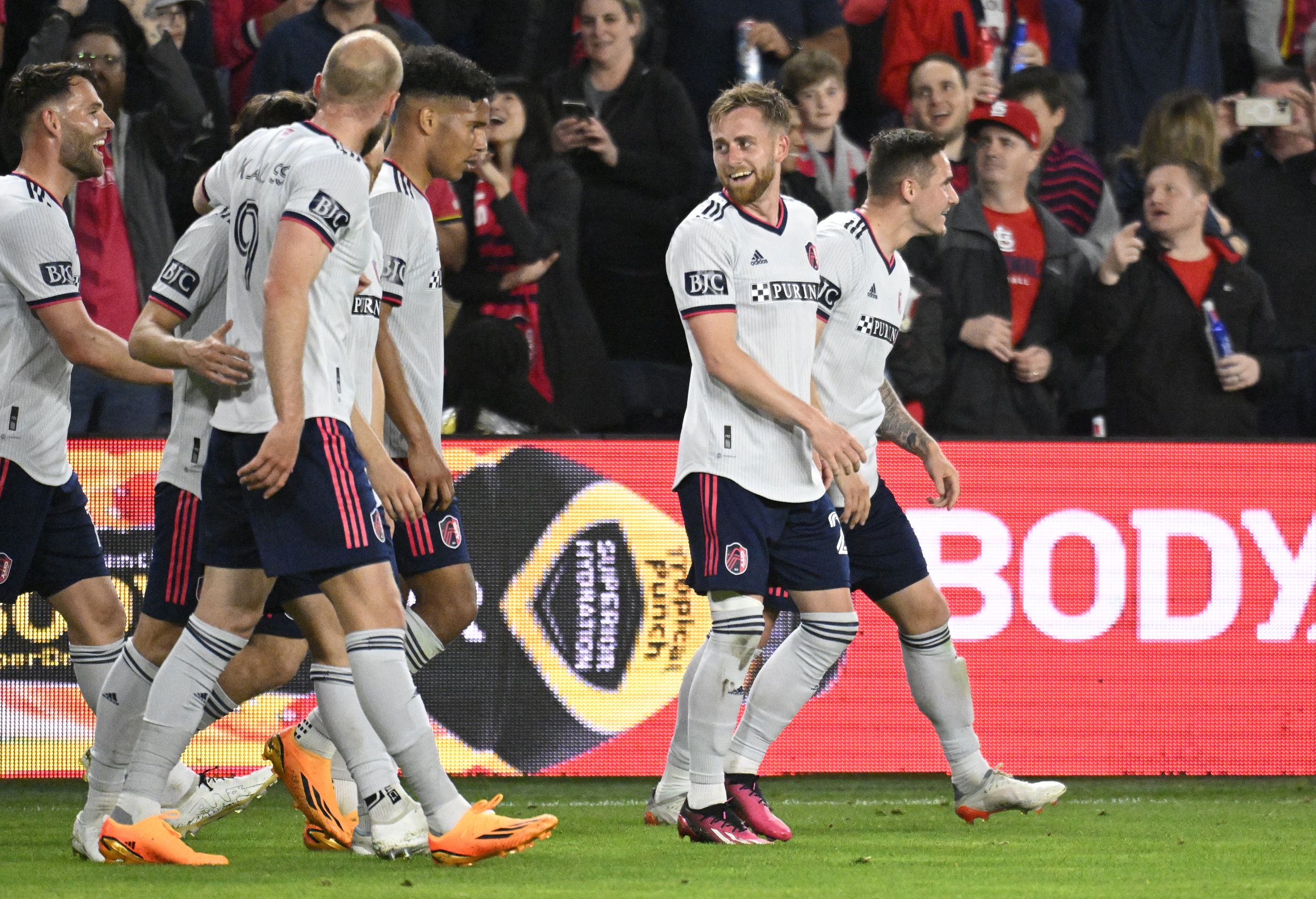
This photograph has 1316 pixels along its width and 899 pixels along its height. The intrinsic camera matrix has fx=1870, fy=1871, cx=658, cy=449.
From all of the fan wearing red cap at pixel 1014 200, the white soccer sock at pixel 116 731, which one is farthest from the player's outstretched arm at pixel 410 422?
the fan wearing red cap at pixel 1014 200

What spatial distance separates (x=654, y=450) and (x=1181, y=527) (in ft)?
6.77

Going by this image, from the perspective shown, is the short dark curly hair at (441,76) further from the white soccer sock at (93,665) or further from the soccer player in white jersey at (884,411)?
the white soccer sock at (93,665)

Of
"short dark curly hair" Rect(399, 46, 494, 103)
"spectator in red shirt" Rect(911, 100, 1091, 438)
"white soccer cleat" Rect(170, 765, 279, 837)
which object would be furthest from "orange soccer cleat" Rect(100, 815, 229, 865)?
"spectator in red shirt" Rect(911, 100, 1091, 438)

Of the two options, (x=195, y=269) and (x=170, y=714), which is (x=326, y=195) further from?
(x=170, y=714)

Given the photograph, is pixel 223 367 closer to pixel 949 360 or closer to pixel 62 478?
pixel 62 478

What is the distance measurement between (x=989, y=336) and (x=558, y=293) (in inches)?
73.6

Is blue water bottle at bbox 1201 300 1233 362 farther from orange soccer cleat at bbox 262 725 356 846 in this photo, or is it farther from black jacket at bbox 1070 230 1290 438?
orange soccer cleat at bbox 262 725 356 846

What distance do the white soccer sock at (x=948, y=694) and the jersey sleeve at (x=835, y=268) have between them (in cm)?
109

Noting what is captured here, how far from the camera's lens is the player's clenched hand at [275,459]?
446cm

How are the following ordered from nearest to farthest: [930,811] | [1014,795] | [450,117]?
[450,117], [1014,795], [930,811]

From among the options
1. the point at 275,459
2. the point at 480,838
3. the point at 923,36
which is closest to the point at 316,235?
the point at 275,459

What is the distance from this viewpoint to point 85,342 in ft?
17.6

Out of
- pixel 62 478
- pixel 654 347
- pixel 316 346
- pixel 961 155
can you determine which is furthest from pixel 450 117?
pixel 961 155

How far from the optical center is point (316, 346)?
463cm
